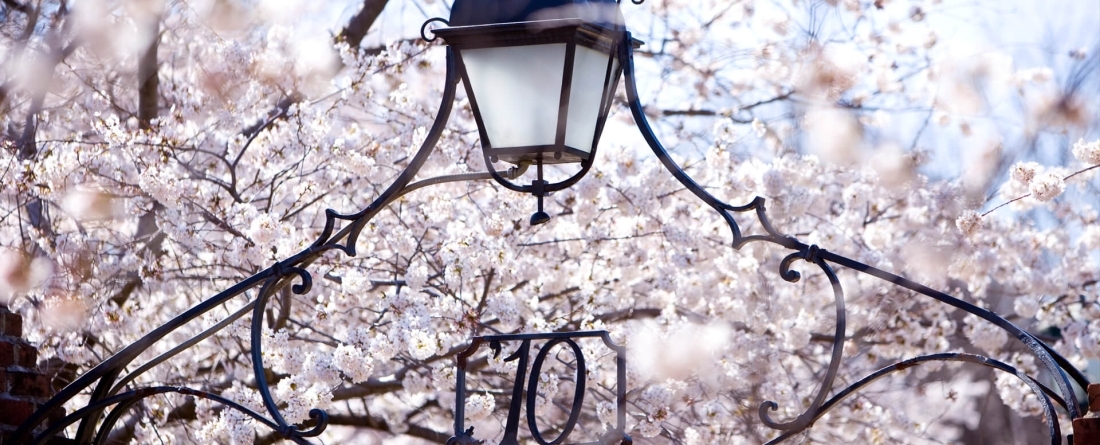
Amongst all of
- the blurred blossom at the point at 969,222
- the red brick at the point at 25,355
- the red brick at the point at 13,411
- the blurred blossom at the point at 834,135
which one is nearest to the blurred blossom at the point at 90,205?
the red brick at the point at 25,355

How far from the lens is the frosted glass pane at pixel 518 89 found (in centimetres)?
213

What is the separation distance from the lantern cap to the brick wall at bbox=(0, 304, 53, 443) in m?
1.19

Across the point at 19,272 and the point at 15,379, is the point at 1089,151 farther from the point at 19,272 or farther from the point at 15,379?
the point at 19,272

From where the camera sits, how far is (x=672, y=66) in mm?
6887

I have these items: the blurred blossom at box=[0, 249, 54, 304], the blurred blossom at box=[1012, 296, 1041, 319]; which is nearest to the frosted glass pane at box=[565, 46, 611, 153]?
the blurred blossom at box=[0, 249, 54, 304]

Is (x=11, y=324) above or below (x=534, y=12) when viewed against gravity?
below

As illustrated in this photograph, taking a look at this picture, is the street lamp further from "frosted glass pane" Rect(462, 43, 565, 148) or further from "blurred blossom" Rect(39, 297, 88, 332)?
"blurred blossom" Rect(39, 297, 88, 332)

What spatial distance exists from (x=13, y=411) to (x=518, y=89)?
1.31 meters

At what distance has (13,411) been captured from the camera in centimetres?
241

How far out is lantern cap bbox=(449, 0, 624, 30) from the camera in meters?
2.12

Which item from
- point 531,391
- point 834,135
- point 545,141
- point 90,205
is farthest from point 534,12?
point 834,135

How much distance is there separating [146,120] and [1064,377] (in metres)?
4.56

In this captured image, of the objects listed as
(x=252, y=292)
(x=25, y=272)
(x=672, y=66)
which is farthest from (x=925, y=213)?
(x=25, y=272)

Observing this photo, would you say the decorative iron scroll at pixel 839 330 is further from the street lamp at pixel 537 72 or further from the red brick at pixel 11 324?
the red brick at pixel 11 324
